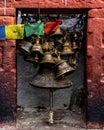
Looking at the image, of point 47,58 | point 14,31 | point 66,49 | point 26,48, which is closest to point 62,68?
point 47,58

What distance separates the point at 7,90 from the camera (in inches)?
245

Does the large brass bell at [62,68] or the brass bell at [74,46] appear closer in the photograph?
the large brass bell at [62,68]

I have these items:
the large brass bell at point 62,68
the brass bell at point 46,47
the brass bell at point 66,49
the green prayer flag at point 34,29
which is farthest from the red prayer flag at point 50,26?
the large brass bell at point 62,68

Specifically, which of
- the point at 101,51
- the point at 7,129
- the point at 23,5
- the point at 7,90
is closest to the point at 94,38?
the point at 101,51

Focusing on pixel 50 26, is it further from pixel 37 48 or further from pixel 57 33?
pixel 37 48

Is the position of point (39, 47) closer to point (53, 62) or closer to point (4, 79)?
point (53, 62)

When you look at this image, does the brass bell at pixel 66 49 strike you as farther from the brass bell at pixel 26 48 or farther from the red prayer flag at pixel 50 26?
the brass bell at pixel 26 48

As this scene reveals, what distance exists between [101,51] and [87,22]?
0.50 metres

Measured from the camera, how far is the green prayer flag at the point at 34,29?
20.1ft

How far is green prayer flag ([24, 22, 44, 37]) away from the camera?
6.11 metres

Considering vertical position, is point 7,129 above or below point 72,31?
below

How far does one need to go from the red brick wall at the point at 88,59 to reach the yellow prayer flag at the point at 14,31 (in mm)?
79

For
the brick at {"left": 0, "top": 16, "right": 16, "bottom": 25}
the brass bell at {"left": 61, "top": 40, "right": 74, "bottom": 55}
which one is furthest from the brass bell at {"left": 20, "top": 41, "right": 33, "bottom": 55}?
the brass bell at {"left": 61, "top": 40, "right": 74, "bottom": 55}

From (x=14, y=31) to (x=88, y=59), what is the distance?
1.22 m
